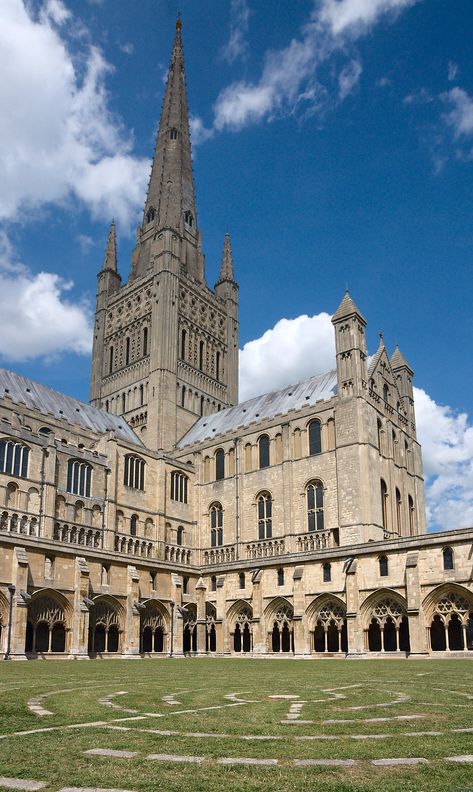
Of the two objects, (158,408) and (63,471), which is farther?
(158,408)

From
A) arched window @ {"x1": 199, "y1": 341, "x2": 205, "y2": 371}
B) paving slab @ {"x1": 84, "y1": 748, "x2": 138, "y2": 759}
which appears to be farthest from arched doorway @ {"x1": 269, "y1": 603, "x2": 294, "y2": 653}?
paving slab @ {"x1": 84, "y1": 748, "x2": 138, "y2": 759}

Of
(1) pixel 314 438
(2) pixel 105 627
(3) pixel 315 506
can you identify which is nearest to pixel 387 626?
(3) pixel 315 506

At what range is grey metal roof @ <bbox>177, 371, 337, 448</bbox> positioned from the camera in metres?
59.3

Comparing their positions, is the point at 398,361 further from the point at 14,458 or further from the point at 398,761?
the point at 398,761

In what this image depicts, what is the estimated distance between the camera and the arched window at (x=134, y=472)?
57219mm

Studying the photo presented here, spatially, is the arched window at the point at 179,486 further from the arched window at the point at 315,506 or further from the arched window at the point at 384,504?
the arched window at the point at 384,504

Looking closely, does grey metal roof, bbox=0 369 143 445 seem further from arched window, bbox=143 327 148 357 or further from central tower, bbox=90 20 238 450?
arched window, bbox=143 327 148 357

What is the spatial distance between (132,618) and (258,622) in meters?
8.58

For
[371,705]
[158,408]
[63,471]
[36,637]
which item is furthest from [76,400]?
[371,705]

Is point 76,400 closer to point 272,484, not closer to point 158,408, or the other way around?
point 158,408

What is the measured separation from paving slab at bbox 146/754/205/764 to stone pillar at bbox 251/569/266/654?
3961 centimetres

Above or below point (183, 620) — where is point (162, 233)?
above

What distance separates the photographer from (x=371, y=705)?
11906 mm

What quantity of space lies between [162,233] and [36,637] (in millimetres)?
49846
